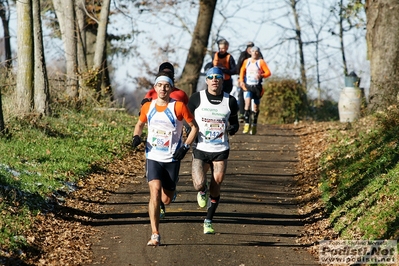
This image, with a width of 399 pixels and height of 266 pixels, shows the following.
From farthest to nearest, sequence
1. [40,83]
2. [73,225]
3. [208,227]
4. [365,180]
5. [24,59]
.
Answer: [40,83], [24,59], [365,180], [73,225], [208,227]

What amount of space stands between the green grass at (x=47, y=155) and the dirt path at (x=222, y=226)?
38.8 inches

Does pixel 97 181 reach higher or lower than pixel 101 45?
lower

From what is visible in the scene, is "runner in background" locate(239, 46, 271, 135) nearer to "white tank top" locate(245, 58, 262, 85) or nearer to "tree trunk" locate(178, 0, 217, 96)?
"white tank top" locate(245, 58, 262, 85)

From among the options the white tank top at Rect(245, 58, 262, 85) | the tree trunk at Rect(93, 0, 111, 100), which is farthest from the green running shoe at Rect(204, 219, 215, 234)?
the tree trunk at Rect(93, 0, 111, 100)

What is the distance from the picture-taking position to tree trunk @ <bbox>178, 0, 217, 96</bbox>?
28.2m

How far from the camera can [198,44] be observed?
2848 centimetres

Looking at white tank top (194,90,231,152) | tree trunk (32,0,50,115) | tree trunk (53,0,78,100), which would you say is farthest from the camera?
tree trunk (53,0,78,100)

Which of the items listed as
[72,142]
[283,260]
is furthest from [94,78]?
[283,260]

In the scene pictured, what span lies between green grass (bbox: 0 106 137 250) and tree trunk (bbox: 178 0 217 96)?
640 cm

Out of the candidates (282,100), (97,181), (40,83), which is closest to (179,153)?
(97,181)

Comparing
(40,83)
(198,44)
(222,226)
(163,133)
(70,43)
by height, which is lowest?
(222,226)

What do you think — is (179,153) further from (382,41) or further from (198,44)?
(198,44)

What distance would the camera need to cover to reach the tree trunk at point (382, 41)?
20266 mm

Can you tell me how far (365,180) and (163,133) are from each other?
4.28m
